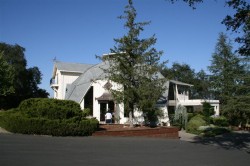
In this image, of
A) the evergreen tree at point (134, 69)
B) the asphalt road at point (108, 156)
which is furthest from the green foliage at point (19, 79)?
the asphalt road at point (108, 156)

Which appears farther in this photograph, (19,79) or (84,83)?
(19,79)

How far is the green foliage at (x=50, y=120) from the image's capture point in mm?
20547

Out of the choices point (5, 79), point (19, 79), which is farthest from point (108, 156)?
point (19, 79)

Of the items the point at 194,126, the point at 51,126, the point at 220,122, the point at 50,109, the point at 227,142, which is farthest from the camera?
the point at 220,122

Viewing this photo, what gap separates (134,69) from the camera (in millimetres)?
25234

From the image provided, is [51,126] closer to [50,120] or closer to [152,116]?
[50,120]

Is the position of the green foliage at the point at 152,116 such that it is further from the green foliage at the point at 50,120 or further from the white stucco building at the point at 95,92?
the green foliage at the point at 50,120

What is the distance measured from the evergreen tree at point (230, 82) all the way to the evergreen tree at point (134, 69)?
24.1 meters

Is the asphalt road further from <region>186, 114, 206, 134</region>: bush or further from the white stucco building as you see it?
<region>186, 114, 206, 134</region>: bush

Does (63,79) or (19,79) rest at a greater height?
(19,79)

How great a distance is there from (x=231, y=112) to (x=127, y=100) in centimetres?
2622

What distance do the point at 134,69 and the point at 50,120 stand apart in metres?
7.29

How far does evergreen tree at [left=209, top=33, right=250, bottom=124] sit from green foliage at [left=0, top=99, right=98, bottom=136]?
1147 inches

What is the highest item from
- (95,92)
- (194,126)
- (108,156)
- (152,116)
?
(95,92)
